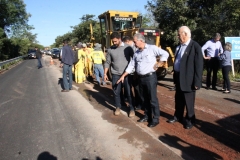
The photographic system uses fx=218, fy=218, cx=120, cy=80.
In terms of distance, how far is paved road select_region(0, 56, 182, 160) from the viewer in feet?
11.4

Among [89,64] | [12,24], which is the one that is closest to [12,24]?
[12,24]

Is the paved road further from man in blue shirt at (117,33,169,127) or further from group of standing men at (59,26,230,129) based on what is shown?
group of standing men at (59,26,230,129)

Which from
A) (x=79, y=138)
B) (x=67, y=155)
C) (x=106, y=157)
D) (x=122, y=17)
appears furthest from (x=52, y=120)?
(x=122, y=17)

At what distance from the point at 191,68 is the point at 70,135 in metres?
2.61

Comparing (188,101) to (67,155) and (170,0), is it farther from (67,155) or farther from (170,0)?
(170,0)

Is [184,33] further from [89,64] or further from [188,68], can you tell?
[89,64]

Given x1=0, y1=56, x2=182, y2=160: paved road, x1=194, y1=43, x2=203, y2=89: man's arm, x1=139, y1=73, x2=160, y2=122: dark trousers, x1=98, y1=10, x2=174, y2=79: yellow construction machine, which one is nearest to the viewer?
x1=0, y1=56, x2=182, y2=160: paved road

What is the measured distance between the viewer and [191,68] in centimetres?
397

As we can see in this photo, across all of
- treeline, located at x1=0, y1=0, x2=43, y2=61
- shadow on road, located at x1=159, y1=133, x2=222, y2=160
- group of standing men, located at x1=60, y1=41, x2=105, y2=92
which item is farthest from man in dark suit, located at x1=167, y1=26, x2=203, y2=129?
treeline, located at x1=0, y1=0, x2=43, y2=61

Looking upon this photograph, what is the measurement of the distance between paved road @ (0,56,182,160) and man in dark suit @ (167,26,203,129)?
3.15 feet

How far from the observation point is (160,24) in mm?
16938

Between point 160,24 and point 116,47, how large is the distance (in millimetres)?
12832

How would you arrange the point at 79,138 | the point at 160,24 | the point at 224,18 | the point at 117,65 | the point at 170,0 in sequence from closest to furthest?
the point at 79,138 → the point at 117,65 → the point at 224,18 → the point at 170,0 → the point at 160,24

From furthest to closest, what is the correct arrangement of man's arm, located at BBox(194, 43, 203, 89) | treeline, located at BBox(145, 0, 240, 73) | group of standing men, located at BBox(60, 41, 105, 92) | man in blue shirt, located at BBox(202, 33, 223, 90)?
treeline, located at BBox(145, 0, 240, 73) < group of standing men, located at BBox(60, 41, 105, 92) < man in blue shirt, located at BBox(202, 33, 223, 90) < man's arm, located at BBox(194, 43, 203, 89)
